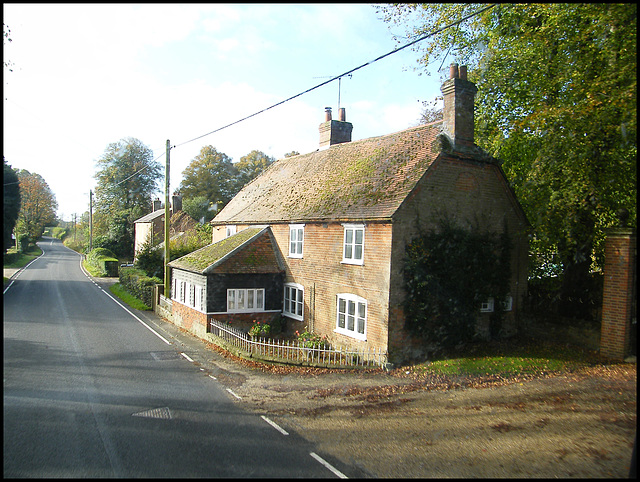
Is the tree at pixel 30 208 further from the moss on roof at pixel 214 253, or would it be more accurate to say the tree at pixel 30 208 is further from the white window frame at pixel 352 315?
the white window frame at pixel 352 315

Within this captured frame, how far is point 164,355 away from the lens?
17.1 meters

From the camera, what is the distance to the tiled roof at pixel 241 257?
65.9 feet

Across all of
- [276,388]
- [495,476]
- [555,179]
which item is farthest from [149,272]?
[495,476]

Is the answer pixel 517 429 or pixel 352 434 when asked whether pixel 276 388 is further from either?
pixel 517 429

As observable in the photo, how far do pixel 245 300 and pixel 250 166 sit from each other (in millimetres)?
53940

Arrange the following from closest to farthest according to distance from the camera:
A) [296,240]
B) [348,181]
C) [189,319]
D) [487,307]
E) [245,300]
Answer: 1. [487,307]
2. [348,181]
3. [245,300]
4. [296,240]
5. [189,319]

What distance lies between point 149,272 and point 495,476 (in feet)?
104

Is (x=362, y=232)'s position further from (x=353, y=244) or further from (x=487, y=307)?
(x=487, y=307)

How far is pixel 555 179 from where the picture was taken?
16.1 m

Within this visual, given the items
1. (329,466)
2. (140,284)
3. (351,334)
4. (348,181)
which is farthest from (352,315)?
(140,284)

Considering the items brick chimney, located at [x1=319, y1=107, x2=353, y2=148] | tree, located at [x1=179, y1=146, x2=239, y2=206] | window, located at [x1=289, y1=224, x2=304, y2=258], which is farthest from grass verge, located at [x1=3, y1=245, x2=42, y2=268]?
window, located at [x1=289, y1=224, x2=304, y2=258]

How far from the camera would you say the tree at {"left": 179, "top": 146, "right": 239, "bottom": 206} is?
220ft

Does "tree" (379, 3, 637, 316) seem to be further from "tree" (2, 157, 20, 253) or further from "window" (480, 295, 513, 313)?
"tree" (2, 157, 20, 253)

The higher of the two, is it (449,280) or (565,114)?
(565,114)
